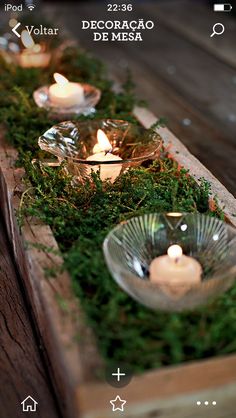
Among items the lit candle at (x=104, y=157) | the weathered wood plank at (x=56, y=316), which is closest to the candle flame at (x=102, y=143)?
the lit candle at (x=104, y=157)

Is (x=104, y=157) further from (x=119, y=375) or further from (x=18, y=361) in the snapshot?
(x=119, y=375)

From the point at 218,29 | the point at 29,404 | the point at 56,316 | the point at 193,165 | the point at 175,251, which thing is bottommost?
the point at 29,404

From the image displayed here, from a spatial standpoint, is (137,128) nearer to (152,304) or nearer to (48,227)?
(48,227)

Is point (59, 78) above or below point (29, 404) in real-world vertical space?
above

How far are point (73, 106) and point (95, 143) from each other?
240 mm

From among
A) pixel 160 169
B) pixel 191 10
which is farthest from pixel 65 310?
pixel 191 10

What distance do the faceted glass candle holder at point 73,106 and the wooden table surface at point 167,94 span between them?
1.12 feet

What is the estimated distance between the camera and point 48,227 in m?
1.23

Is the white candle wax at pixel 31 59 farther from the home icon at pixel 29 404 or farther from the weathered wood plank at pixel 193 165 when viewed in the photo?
the home icon at pixel 29 404

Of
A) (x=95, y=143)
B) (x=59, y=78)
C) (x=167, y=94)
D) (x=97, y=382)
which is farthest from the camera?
(x=167, y=94)

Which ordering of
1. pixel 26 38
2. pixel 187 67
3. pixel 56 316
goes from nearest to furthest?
pixel 56 316 → pixel 26 38 → pixel 187 67

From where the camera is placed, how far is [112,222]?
49.6 inches

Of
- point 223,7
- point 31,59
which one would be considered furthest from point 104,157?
point 223,7

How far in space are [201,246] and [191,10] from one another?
2700 mm
